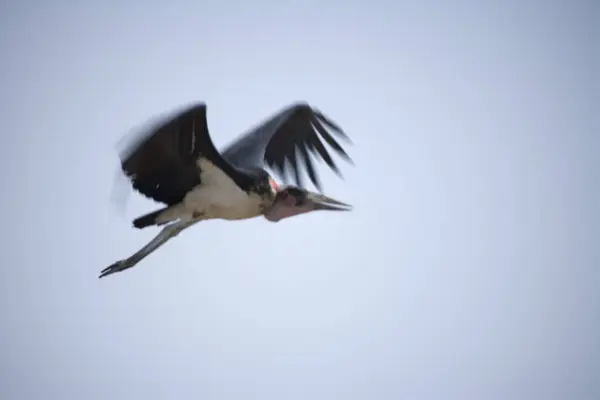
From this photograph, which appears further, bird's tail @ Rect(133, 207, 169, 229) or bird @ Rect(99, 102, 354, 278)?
bird's tail @ Rect(133, 207, 169, 229)

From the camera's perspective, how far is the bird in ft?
28.4

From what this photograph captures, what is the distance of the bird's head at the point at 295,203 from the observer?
9.65 m

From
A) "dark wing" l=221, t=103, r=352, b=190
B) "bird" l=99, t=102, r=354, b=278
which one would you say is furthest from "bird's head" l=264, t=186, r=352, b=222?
"dark wing" l=221, t=103, r=352, b=190

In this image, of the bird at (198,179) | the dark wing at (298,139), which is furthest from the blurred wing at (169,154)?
the dark wing at (298,139)

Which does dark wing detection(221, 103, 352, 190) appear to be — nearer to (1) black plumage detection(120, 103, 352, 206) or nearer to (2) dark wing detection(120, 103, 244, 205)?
(1) black plumage detection(120, 103, 352, 206)

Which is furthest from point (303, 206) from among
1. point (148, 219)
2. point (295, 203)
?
point (148, 219)

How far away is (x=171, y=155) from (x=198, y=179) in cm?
46

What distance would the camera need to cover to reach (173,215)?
956 cm

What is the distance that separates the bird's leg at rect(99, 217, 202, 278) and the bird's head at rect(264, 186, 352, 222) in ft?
2.49

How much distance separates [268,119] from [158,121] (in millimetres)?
2621

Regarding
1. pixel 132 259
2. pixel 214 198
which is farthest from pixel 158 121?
pixel 132 259

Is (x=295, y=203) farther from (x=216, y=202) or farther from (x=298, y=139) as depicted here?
(x=298, y=139)

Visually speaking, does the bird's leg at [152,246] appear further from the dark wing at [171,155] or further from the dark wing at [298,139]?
the dark wing at [298,139]

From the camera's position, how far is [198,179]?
30.5ft
